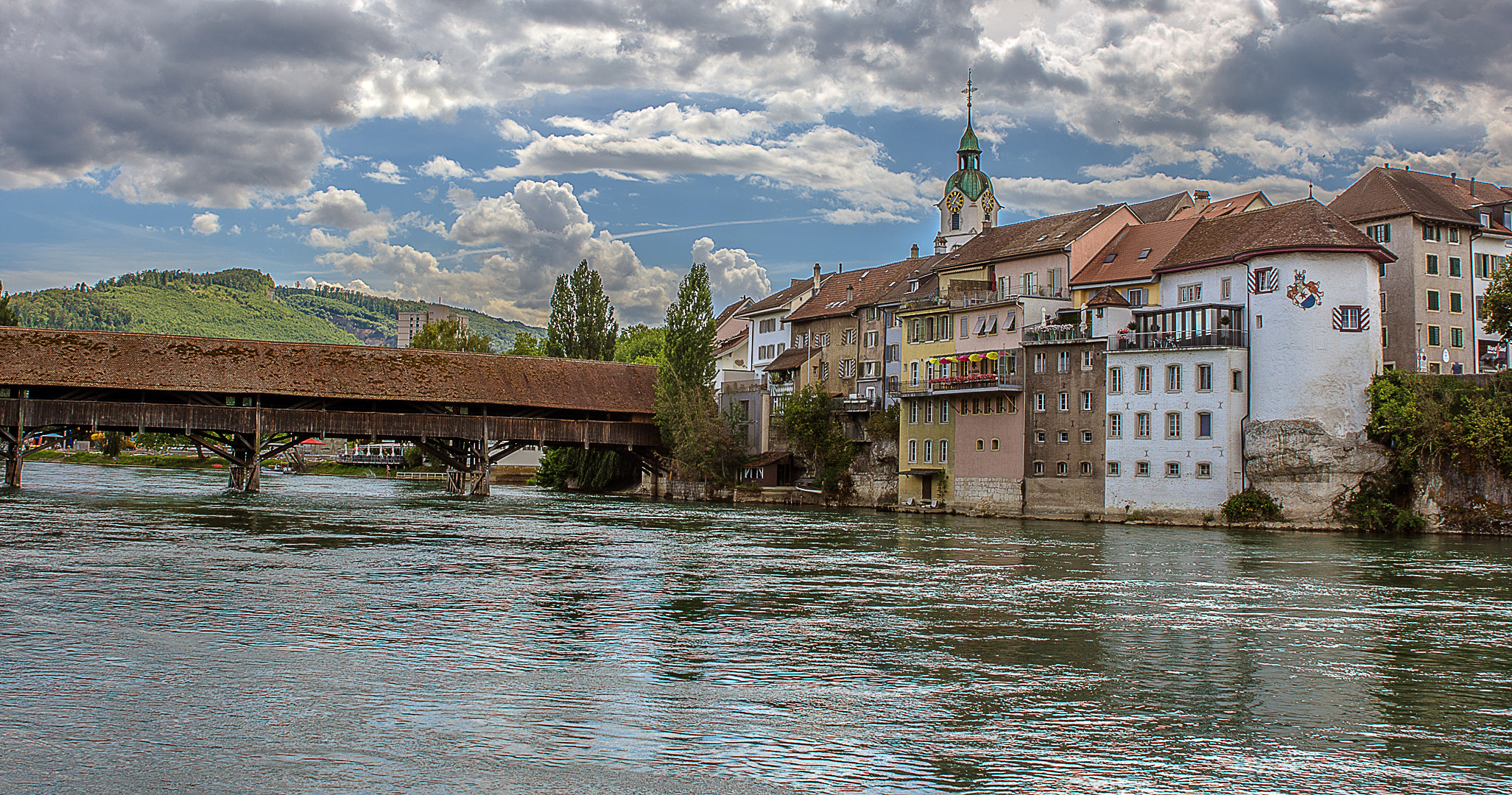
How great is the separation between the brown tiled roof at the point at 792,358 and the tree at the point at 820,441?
4552 millimetres

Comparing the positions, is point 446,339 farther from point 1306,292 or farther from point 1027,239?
point 1306,292

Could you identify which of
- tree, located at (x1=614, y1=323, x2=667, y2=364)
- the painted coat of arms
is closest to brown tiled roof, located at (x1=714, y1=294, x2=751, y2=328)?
tree, located at (x1=614, y1=323, x2=667, y2=364)

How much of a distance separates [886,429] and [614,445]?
1281cm

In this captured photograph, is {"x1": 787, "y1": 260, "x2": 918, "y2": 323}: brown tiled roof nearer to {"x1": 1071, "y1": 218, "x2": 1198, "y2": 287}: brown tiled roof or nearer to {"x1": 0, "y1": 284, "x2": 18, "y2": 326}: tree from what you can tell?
{"x1": 1071, "y1": 218, "x2": 1198, "y2": 287}: brown tiled roof

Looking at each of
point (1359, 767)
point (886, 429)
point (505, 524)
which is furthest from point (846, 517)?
point (1359, 767)

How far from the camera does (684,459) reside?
55594mm

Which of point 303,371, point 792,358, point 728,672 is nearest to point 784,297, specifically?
point 792,358

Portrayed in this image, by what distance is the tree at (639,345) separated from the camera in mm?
88756

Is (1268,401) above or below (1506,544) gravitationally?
above

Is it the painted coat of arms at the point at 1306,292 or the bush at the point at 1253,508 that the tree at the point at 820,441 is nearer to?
the bush at the point at 1253,508

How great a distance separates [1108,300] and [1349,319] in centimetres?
809

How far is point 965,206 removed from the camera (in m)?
80.1

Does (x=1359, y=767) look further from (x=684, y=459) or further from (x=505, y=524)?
(x=684, y=459)

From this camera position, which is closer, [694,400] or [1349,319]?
[1349,319]
